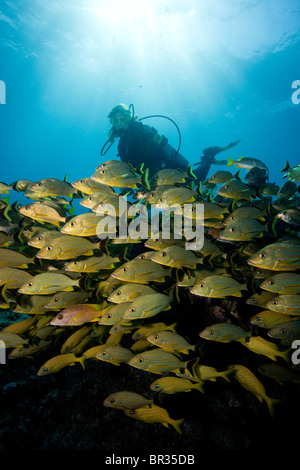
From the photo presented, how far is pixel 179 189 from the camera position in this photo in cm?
341

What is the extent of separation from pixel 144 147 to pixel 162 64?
4082 centimetres

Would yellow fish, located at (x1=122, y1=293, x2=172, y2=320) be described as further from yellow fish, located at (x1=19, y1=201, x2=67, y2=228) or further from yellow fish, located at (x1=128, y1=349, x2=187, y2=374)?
yellow fish, located at (x1=19, y1=201, x2=67, y2=228)

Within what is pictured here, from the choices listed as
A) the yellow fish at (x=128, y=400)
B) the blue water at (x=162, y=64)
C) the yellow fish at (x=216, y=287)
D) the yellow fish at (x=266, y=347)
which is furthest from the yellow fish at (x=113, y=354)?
the blue water at (x=162, y=64)

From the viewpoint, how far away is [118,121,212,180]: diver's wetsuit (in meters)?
10.5

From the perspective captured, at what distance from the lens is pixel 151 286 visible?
125 inches

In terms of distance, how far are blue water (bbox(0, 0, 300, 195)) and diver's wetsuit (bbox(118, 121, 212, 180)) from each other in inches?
1083

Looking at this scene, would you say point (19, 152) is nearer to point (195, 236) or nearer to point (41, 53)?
point (41, 53)

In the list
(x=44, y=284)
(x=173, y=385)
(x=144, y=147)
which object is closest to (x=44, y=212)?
(x=44, y=284)

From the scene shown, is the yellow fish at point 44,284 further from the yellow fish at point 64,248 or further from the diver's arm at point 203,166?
the diver's arm at point 203,166

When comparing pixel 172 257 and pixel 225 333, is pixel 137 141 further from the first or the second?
pixel 225 333

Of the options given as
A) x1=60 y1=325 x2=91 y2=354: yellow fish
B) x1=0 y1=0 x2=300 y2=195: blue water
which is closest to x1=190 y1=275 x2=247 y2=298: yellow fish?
x1=60 y1=325 x2=91 y2=354: yellow fish

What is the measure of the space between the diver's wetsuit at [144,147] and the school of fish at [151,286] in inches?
291

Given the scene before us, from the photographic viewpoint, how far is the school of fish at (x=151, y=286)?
2.62 meters

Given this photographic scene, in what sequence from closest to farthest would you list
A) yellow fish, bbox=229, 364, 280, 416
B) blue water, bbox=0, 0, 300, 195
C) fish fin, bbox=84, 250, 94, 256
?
yellow fish, bbox=229, 364, 280, 416, fish fin, bbox=84, 250, 94, 256, blue water, bbox=0, 0, 300, 195
